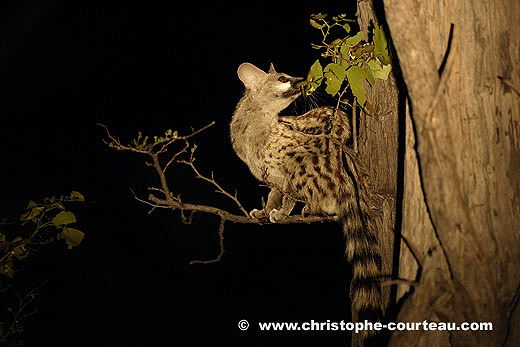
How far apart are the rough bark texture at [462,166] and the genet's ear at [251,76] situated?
249 cm

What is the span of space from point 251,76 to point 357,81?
6.55 ft

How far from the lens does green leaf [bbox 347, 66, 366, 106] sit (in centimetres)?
249

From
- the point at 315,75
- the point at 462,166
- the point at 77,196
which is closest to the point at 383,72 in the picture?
the point at 315,75

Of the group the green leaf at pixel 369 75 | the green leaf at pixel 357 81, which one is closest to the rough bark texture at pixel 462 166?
the green leaf at pixel 357 81

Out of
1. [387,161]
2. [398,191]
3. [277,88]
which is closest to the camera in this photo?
[398,191]

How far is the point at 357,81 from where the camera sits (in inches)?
99.3

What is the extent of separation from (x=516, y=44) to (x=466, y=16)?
0.83 feet

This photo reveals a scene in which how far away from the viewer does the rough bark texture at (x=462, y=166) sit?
180 cm

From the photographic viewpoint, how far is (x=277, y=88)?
4266 mm

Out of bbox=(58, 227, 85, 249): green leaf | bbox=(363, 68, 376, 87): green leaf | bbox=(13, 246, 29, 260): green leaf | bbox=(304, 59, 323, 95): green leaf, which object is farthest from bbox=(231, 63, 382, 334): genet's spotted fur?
bbox=(13, 246, 29, 260): green leaf

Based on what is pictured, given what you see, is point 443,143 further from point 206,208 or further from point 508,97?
point 206,208

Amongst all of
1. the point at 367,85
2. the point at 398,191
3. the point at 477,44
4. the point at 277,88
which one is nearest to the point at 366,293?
the point at 398,191

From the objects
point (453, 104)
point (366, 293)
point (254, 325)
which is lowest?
point (254, 325)

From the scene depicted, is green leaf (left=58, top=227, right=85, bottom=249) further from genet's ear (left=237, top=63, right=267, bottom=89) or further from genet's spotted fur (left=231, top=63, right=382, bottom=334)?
genet's ear (left=237, top=63, right=267, bottom=89)
